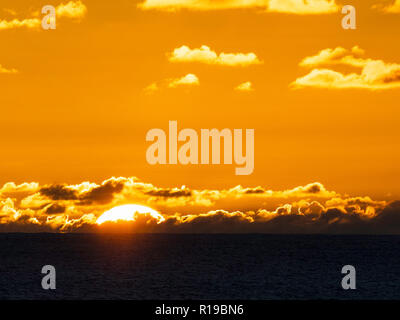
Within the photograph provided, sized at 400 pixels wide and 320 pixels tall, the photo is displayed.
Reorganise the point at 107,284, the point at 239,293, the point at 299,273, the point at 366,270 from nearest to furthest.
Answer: the point at 239,293 → the point at 107,284 → the point at 299,273 → the point at 366,270

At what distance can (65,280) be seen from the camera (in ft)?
260

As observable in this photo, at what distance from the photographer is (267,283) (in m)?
76.4

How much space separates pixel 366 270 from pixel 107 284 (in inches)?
1873
